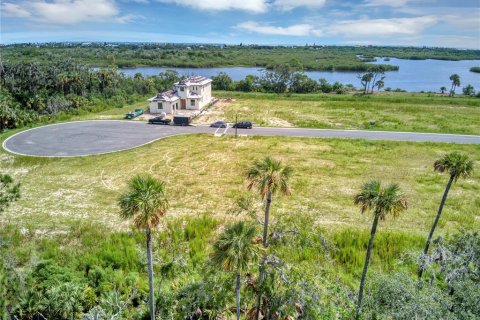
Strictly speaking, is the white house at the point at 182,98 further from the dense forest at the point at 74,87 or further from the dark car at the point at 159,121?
the dense forest at the point at 74,87

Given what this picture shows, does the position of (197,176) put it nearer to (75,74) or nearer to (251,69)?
(75,74)

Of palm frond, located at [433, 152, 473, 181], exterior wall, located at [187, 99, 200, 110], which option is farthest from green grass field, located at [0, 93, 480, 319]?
exterior wall, located at [187, 99, 200, 110]

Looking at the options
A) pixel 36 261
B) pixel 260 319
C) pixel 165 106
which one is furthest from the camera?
pixel 165 106

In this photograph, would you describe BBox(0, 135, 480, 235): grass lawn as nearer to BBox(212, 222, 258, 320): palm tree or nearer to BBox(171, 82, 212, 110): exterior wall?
BBox(212, 222, 258, 320): palm tree

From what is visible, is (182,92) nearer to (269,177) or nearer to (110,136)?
(110,136)

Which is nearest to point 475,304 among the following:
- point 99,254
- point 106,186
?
point 99,254

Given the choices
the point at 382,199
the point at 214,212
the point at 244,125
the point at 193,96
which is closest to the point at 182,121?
the point at 244,125
